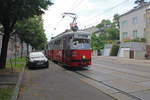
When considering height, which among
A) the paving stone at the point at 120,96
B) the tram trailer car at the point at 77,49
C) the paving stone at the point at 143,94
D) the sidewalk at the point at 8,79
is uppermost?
the tram trailer car at the point at 77,49

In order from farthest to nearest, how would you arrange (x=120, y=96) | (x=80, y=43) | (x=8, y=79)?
1. (x=80, y=43)
2. (x=8, y=79)
3. (x=120, y=96)

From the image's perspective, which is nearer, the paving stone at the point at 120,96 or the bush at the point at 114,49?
the paving stone at the point at 120,96

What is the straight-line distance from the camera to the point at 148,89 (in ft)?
21.8

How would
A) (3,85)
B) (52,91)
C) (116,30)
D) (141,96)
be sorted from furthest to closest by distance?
1. (116,30)
2. (3,85)
3. (52,91)
4. (141,96)

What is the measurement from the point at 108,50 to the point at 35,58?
30742mm

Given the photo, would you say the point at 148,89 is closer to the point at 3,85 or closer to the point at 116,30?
the point at 3,85

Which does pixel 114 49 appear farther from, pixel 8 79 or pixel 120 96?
pixel 120 96

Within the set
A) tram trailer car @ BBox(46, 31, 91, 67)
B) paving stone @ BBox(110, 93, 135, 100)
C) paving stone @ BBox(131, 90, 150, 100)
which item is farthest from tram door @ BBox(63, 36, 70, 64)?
paving stone @ BBox(131, 90, 150, 100)

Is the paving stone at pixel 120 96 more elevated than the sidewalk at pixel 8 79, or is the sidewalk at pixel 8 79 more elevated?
the sidewalk at pixel 8 79

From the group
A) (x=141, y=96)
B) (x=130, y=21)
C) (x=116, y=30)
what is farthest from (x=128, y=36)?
(x=141, y=96)

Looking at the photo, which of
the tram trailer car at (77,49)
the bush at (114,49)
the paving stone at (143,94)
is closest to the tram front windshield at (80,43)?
the tram trailer car at (77,49)

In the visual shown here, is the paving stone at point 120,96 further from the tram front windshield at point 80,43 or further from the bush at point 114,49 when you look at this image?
the bush at point 114,49

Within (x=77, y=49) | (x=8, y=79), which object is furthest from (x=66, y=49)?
(x=8, y=79)

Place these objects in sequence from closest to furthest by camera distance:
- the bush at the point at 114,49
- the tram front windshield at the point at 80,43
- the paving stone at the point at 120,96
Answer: the paving stone at the point at 120,96 → the tram front windshield at the point at 80,43 → the bush at the point at 114,49
